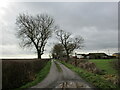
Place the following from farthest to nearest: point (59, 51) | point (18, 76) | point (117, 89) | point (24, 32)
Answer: point (59, 51) → point (24, 32) → point (18, 76) → point (117, 89)

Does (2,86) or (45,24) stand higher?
(45,24)

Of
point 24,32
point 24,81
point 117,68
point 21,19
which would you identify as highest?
point 21,19

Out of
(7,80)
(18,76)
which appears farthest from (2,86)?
(18,76)

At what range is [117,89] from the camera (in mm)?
9758

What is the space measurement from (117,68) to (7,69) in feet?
26.5

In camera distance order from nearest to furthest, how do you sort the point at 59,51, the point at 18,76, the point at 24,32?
A: the point at 18,76 < the point at 24,32 < the point at 59,51

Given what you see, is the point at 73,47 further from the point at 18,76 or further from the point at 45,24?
the point at 18,76

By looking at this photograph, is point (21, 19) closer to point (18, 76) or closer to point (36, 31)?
point (36, 31)

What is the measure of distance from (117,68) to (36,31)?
28.4 m

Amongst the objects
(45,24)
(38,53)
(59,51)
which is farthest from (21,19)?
(59,51)

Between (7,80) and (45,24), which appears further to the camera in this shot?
(45,24)

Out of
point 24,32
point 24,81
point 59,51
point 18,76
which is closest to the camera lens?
point 18,76

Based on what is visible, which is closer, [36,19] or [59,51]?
[36,19]

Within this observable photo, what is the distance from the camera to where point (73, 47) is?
67938 millimetres
